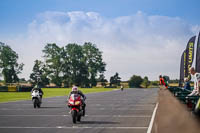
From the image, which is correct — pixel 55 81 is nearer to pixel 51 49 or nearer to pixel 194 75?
pixel 51 49

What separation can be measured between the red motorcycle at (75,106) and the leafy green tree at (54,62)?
105519 mm

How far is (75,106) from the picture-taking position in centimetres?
1159

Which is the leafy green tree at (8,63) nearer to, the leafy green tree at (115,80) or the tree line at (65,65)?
the tree line at (65,65)

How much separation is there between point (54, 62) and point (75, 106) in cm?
10598

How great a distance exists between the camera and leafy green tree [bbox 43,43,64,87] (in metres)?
117

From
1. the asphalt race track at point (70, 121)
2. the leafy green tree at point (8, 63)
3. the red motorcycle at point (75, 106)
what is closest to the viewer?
the asphalt race track at point (70, 121)

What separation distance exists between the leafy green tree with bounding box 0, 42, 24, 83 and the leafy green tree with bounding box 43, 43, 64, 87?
12030 millimetres

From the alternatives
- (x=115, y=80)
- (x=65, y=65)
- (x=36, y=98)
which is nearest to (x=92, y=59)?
(x=65, y=65)

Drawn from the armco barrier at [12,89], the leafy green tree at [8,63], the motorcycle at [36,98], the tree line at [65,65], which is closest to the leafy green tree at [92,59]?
the tree line at [65,65]

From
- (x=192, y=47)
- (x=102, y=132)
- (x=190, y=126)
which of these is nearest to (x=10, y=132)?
(x=102, y=132)

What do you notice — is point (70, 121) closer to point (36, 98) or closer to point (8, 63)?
point (36, 98)

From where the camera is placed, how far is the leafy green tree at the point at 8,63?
110 metres

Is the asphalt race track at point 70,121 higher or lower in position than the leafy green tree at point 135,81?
lower

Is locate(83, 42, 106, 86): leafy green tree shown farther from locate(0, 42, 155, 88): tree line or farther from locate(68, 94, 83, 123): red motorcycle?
locate(68, 94, 83, 123): red motorcycle
